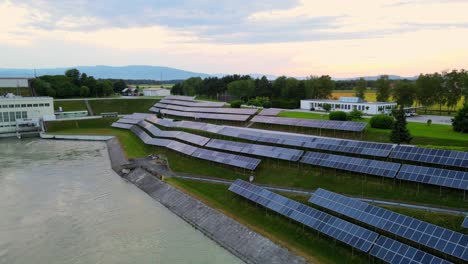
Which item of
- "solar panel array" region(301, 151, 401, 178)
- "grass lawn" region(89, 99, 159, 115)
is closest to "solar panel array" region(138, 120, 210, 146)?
"solar panel array" region(301, 151, 401, 178)

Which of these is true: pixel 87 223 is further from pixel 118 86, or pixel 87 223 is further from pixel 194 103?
pixel 118 86

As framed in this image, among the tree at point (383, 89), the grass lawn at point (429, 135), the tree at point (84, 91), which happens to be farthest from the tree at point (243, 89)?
the grass lawn at point (429, 135)

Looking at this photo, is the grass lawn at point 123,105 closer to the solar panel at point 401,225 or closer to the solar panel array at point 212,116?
the solar panel array at point 212,116

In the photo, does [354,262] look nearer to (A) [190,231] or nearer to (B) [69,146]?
(A) [190,231]

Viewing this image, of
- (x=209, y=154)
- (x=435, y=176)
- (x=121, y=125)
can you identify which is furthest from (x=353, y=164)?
(x=121, y=125)

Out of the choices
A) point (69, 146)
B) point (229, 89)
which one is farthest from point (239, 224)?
point (229, 89)
